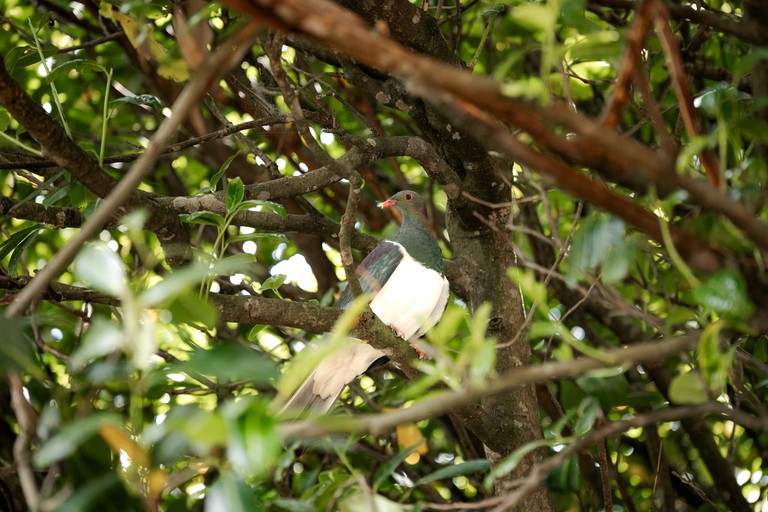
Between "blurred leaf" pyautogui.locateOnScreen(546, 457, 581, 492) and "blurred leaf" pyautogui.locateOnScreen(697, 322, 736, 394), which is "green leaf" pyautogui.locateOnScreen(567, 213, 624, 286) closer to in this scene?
"blurred leaf" pyautogui.locateOnScreen(697, 322, 736, 394)

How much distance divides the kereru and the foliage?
0.13 m

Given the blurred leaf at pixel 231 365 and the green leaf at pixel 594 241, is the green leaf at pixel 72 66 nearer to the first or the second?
the blurred leaf at pixel 231 365

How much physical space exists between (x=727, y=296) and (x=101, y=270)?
0.69 meters

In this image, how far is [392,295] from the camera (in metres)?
2.74

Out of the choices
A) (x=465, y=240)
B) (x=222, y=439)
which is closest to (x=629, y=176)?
(x=222, y=439)

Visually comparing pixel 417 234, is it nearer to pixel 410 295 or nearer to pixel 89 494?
pixel 410 295

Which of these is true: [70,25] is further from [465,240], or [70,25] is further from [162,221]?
[162,221]

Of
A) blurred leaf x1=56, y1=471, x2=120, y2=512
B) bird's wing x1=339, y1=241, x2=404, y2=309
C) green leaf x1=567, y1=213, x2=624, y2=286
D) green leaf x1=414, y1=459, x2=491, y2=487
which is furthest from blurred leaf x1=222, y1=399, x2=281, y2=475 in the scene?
bird's wing x1=339, y1=241, x2=404, y2=309

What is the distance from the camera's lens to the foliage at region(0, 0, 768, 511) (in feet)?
2.82

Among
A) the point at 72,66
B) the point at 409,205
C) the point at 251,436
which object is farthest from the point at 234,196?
the point at 409,205

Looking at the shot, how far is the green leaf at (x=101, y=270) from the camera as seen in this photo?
823mm

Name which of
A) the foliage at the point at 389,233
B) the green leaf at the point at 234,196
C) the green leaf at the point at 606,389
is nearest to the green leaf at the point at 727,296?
the foliage at the point at 389,233

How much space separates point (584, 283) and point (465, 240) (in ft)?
→ 2.52

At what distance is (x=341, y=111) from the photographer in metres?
3.38
